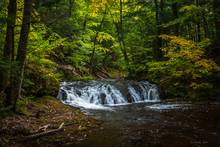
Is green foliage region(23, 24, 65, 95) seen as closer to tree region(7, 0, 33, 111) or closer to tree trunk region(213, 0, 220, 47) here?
tree region(7, 0, 33, 111)

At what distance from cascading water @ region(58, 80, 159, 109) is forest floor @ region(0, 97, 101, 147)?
5838 millimetres

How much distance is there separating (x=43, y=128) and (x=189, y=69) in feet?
35.7

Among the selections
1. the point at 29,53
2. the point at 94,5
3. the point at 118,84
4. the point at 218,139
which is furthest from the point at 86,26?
the point at 218,139

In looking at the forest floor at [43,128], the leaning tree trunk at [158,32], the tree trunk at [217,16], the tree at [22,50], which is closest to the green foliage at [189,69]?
the tree trunk at [217,16]

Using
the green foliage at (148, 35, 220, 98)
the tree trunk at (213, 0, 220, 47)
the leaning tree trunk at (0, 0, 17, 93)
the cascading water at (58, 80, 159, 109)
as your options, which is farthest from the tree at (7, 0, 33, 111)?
the tree trunk at (213, 0, 220, 47)

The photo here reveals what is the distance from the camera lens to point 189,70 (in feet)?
59.3

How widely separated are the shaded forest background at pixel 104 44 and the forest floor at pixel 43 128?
0.89m

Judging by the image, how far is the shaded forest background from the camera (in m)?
10.8

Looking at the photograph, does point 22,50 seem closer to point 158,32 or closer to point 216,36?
point 216,36

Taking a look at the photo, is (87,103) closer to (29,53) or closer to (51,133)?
(29,53)

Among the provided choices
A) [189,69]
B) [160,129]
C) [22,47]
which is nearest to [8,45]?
[22,47]

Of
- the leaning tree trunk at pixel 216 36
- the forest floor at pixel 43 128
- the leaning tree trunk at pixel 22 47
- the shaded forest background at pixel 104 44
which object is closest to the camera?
the forest floor at pixel 43 128

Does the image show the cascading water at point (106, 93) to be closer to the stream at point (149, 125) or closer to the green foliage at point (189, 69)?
the stream at point (149, 125)

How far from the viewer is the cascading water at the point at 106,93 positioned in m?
19.2
